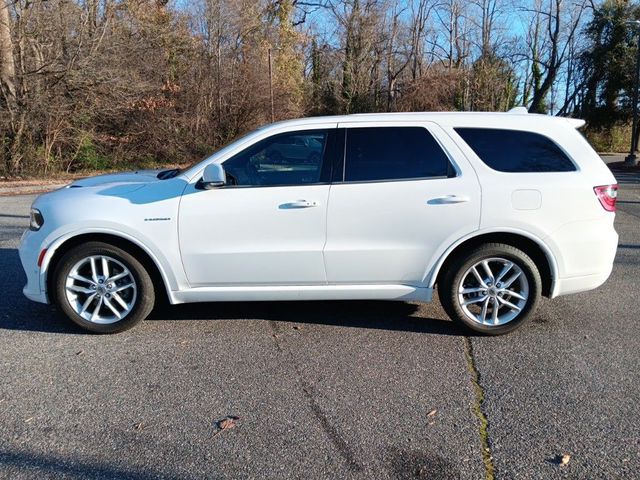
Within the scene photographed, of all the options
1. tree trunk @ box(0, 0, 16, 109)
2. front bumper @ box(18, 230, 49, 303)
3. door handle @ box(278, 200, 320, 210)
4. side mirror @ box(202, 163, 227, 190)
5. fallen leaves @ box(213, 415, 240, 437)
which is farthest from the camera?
tree trunk @ box(0, 0, 16, 109)

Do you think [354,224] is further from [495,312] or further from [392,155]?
[495,312]

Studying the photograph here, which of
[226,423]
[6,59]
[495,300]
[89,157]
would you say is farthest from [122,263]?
[89,157]

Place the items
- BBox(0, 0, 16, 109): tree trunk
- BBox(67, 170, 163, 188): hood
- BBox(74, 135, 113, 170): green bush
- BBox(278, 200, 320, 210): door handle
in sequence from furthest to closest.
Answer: BBox(74, 135, 113, 170): green bush → BBox(0, 0, 16, 109): tree trunk → BBox(67, 170, 163, 188): hood → BBox(278, 200, 320, 210): door handle

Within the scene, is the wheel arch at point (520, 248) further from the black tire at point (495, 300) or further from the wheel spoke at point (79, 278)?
the wheel spoke at point (79, 278)

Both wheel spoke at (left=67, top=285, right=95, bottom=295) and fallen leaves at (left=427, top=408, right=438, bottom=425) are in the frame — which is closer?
fallen leaves at (left=427, top=408, right=438, bottom=425)

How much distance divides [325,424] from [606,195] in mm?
2889

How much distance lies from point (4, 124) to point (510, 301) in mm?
18812

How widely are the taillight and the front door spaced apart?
2.14 meters

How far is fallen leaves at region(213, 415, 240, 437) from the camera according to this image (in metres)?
3.06

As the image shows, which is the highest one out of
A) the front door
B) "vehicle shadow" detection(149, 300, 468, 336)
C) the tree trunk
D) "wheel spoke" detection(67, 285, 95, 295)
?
the tree trunk

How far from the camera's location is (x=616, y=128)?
1606 inches

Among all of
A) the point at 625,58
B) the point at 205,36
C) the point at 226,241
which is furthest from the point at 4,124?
the point at 625,58

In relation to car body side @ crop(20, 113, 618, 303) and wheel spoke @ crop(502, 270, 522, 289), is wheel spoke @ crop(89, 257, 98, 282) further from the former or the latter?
wheel spoke @ crop(502, 270, 522, 289)

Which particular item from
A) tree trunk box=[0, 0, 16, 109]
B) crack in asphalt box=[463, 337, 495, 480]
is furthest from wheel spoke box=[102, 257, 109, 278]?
tree trunk box=[0, 0, 16, 109]
